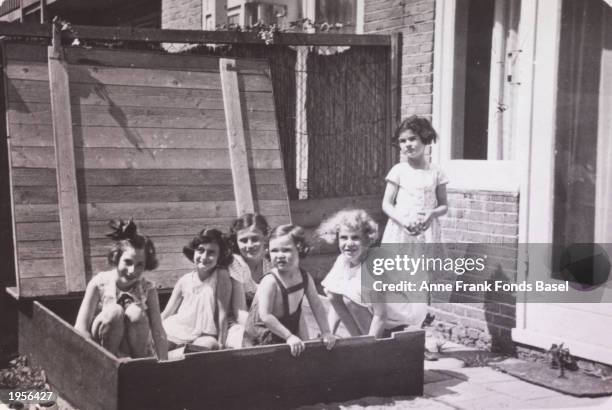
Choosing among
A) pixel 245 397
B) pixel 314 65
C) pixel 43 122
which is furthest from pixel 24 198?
Result: pixel 314 65

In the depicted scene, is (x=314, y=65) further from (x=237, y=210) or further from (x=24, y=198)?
(x=24, y=198)

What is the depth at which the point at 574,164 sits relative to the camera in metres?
4.76

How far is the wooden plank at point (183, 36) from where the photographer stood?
201 inches

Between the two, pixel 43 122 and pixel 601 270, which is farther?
pixel 43 122

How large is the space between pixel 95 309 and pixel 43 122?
1.70 meters

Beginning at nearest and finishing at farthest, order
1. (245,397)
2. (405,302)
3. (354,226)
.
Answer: (245,397) < (354,226) < (405,302)

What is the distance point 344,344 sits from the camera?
3.92m

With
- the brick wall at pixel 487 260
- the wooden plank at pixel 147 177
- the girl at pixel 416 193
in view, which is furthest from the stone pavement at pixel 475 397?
the wooden plank at pixel 147 177

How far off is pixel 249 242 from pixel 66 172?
1396mm

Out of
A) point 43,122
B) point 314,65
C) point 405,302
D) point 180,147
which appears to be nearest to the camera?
point 405,302

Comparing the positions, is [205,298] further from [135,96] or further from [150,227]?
[135,96]

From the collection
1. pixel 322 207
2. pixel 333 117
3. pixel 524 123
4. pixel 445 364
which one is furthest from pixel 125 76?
pixel 445 364

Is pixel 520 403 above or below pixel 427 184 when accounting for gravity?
below

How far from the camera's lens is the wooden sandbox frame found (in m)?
3.48
